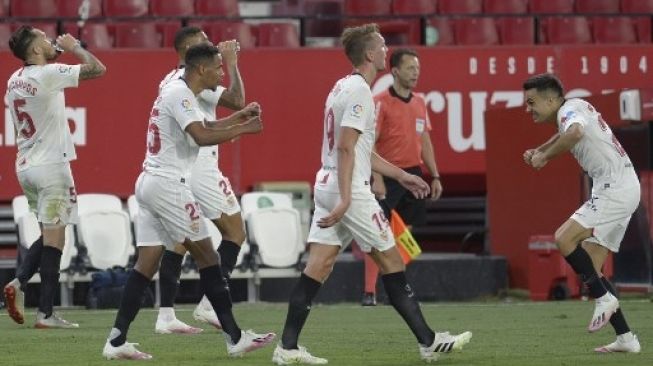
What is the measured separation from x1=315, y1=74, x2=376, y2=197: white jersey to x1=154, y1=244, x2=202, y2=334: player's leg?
2.63m

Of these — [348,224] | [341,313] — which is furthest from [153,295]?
[348,224]

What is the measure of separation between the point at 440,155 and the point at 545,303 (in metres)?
3.52

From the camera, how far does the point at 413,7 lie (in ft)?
71.3

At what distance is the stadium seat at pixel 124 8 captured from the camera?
2075 cm

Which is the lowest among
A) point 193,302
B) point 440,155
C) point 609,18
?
point 193,302

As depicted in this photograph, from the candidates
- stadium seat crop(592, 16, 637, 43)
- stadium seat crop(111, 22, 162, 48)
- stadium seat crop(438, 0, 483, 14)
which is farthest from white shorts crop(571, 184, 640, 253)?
stadium seat crop(592, 16, 637, 43)

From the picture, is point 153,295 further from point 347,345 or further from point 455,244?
point 347,345

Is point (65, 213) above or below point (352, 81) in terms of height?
below

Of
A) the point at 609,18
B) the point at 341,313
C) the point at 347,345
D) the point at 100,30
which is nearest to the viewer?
the point at 347,345

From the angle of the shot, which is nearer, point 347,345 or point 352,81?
point 352,81

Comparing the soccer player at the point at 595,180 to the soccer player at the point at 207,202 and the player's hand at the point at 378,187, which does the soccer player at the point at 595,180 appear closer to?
the soccer player at the point at 207,202

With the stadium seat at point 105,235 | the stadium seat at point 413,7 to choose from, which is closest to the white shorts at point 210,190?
the stadium seat at point 105,235

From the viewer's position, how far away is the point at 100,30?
20.1 m

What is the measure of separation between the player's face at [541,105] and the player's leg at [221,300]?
2428 mm
